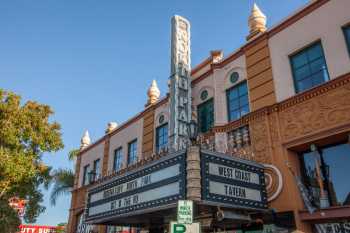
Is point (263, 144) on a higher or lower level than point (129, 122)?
lower

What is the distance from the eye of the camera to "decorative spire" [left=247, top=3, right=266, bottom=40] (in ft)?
44.7

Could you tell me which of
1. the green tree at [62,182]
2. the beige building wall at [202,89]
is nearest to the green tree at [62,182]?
the green tree at [62,182]

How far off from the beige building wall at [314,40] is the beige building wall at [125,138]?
9722mm

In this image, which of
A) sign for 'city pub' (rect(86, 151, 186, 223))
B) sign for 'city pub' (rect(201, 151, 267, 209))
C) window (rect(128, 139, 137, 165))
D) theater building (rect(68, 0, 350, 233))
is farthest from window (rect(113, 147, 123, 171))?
sign for 'city pub' (rect(201, 151, 267, 209))

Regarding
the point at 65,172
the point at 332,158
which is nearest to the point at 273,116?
the point at 332,158

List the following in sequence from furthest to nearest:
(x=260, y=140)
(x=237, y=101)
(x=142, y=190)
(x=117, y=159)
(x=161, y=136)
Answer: (x=117, y=159), (x=161, y=136), (x=237, y=101), (x=260, y=140), (x=142, y=190)

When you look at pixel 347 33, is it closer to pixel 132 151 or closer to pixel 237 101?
pixel 237 101

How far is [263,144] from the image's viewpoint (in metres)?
11.6

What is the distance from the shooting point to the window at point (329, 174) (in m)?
9.71

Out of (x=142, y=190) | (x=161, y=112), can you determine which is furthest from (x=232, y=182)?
(x=161, y=112)

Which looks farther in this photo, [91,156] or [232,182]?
[91,156]

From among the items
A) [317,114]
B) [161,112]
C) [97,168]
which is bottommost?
[317,114]

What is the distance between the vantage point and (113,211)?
486 inches

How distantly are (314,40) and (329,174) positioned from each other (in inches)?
180
